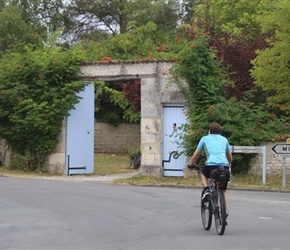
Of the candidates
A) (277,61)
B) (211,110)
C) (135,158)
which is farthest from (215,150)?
(135,158)

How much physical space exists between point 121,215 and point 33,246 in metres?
3.34

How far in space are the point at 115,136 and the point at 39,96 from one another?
1851 centimetres

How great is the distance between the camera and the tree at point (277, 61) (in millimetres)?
21188

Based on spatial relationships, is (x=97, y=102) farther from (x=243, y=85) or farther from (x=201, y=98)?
(x=201, y=98)

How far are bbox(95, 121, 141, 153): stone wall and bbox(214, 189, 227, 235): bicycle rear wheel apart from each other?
1224 inches

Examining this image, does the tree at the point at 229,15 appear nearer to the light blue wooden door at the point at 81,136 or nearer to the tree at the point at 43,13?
the tree at the point at 43,13

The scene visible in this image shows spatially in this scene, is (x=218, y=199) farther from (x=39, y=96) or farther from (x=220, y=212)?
(x=39, y=96)

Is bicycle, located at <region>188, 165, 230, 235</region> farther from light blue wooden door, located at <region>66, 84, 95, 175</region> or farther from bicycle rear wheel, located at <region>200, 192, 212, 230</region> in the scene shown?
light blue wooden door, located at <region>66, 84, 95, 175</region>

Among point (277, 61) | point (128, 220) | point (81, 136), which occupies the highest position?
point (277, 61)

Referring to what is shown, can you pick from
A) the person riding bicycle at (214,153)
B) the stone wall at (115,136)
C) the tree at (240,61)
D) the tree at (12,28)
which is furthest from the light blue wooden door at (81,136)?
the tree at (12,28)

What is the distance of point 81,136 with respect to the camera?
2362cm

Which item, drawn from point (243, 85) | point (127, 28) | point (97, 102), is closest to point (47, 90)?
point (243, 85)

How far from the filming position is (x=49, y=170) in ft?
77.4

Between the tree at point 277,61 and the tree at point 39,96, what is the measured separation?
6.34 m
